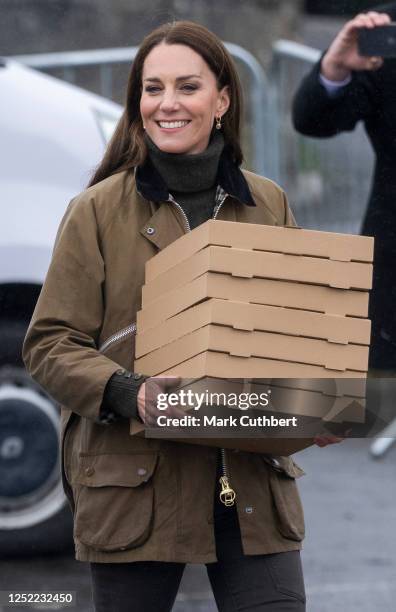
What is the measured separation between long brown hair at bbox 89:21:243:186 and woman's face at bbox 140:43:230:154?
2 centimetres

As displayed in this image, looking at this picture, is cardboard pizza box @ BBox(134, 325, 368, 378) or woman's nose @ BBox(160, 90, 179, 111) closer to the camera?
cardboard pizza box @ BBox(134, 325, 368, 378)

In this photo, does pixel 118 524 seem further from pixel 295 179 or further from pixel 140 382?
pixel 295 179

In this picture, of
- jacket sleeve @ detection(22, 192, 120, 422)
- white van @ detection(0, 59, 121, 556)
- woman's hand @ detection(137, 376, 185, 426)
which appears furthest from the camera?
white van @ detection(0, 59, 121, 556)

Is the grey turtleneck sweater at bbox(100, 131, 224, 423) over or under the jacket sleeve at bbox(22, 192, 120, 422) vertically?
over

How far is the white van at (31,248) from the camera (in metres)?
4.73

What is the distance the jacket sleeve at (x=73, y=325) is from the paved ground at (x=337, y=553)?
1889 millimetres

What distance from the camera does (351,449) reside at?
722cm

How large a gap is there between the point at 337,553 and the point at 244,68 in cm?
285

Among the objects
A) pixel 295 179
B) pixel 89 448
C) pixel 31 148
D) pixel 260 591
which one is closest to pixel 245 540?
pixel 260 591

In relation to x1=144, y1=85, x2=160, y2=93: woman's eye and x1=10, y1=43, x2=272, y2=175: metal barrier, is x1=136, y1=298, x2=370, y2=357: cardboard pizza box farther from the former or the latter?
x1=10, y1=43, x2=272, y2=175: metal barrier

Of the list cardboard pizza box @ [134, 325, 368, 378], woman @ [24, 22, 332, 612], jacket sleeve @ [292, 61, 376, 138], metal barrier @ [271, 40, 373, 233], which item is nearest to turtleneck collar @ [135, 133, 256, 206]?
woman @ [24, 22, 332, 612]

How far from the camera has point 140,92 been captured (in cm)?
322

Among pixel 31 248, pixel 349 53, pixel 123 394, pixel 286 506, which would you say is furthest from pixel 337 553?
pixel 123 394

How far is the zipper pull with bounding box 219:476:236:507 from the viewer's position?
3016 mm
